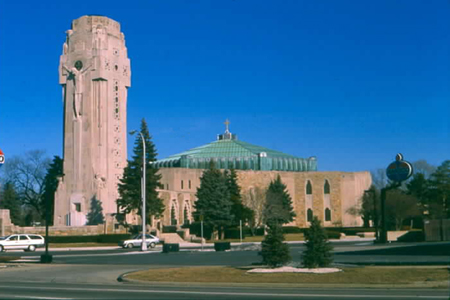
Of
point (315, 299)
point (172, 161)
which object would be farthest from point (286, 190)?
point (315, 299)

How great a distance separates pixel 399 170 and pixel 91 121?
45255mm

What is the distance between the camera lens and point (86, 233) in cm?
6481

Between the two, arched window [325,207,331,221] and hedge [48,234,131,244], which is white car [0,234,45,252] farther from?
arched window [325,207,331,221]

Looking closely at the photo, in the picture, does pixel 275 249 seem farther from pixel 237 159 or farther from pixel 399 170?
pixel 237 159

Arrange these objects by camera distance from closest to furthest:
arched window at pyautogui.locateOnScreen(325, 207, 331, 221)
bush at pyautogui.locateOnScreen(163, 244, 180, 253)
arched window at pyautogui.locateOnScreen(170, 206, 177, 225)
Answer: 1. bush at pyautogui.locateOnScreen(163, 244, 180, 253)
2. arched window at pyautogui.locateOnScreen(170, 206, 177, 225)
3. arched window at pyautogui.locateOnScreen(325, 207, 331, 221)

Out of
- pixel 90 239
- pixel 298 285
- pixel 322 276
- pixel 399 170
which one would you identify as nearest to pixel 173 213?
pixel 90 239

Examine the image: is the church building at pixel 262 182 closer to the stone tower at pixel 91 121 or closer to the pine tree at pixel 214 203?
the stone tower at pixel 91 121

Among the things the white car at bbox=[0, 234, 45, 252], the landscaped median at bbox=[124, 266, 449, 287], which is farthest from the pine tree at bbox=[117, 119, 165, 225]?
the landscaped median at bbox=[124, 266, 449, 287]

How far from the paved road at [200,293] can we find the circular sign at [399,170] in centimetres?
1963

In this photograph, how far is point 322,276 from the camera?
62.9ft

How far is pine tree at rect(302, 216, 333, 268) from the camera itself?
20.8 metres

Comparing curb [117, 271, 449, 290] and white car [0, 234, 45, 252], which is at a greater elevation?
white car [0, 234, 45, 252]

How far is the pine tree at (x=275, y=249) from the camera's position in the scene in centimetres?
2138

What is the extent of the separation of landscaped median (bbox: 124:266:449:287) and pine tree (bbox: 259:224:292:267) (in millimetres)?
990
